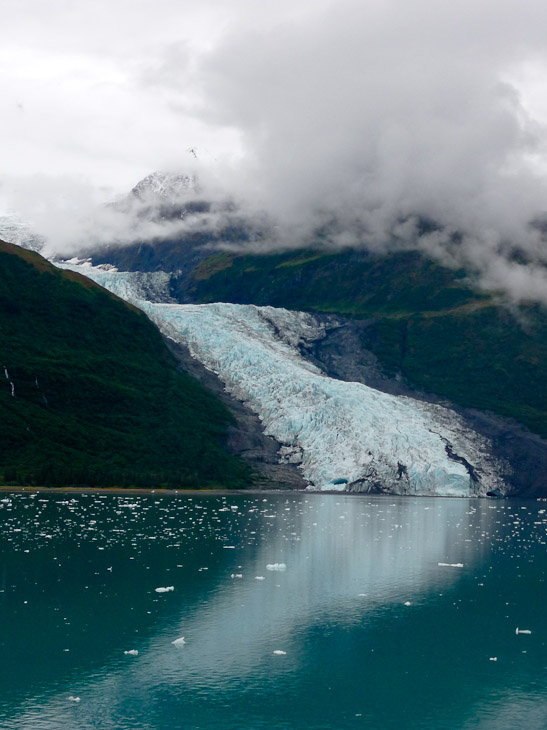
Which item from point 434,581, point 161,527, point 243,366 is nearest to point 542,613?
point 434,581

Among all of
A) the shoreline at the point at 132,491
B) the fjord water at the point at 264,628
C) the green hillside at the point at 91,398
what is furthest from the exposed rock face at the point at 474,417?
the fjord water at the point at 264,628

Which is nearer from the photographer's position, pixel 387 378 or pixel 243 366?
pixel 243 366

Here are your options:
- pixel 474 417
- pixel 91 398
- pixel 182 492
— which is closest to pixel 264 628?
pixel 182 492

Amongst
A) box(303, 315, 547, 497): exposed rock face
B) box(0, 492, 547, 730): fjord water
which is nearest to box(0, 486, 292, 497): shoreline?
box(0, 492, 547, 730): fjord water

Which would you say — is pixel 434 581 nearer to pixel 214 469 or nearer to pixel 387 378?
pixel 214 469

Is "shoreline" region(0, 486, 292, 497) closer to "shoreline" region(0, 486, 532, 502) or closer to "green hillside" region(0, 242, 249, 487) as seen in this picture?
"shoreline" region(0, 486, 532, 502)

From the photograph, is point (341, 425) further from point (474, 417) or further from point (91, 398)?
point (474, 417)
